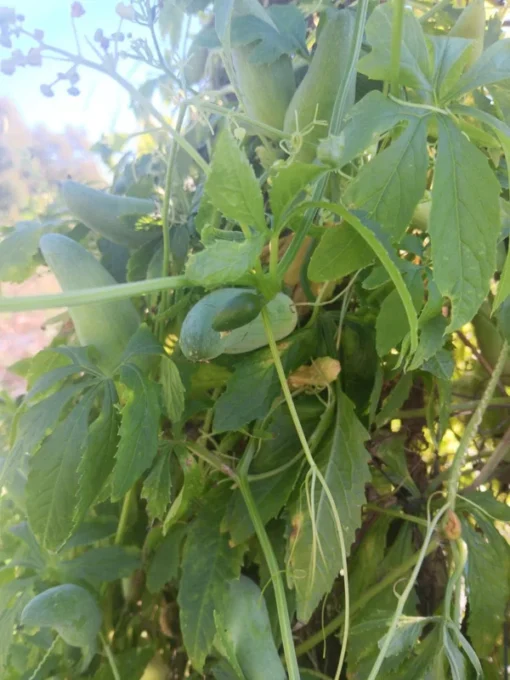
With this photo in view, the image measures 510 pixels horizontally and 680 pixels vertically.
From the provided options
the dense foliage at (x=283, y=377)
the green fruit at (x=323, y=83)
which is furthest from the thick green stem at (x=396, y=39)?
the green fruit at (x=323, y=83)

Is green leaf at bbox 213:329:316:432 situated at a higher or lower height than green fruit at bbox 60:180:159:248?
lower

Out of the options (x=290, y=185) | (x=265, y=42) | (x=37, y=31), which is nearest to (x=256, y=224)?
(x=290, y=185)

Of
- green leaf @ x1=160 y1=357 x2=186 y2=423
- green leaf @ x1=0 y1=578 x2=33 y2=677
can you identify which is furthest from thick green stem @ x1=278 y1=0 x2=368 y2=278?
green leaf @ x1=0 y1=578 x2=33 y2=677

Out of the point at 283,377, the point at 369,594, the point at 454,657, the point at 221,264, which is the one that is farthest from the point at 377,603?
the point at 221,264

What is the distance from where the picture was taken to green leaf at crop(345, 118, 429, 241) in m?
0.32

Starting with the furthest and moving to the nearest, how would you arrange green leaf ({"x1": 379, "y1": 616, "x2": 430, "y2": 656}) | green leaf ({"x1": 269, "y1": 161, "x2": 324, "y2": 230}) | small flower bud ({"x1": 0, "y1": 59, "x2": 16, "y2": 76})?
1. small flower bud ({"x1": 0, "y1": 59, "x2": 16, "y2": 76})
2. green leaf ({"x1": 379, "y1": 616, "x2": 430, "y2": 656})
3. green leaf ({"x1": 269, "y1": 161, "x2": 324, "y2": 230})

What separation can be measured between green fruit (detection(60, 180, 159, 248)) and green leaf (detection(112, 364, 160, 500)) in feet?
0.60

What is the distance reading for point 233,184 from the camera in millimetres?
288

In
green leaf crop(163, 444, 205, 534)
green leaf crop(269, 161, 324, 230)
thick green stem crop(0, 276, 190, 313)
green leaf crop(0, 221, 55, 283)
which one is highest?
green leaf crop(269, 161, 324, 230)

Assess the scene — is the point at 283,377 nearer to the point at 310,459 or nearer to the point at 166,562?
the point at 310,459

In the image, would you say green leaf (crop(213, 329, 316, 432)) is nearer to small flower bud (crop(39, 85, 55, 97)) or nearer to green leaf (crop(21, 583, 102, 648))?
green leaf (crop(21, 583, 102, 648))

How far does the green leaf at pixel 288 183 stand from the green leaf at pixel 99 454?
0.19 metres

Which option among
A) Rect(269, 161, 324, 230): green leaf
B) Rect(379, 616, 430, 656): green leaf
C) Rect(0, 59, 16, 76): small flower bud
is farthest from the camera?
Rect(0, 59, 16, 76): small flower bud

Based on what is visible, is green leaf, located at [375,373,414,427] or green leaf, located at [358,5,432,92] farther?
green leaf, located at [375,373,414,427]
